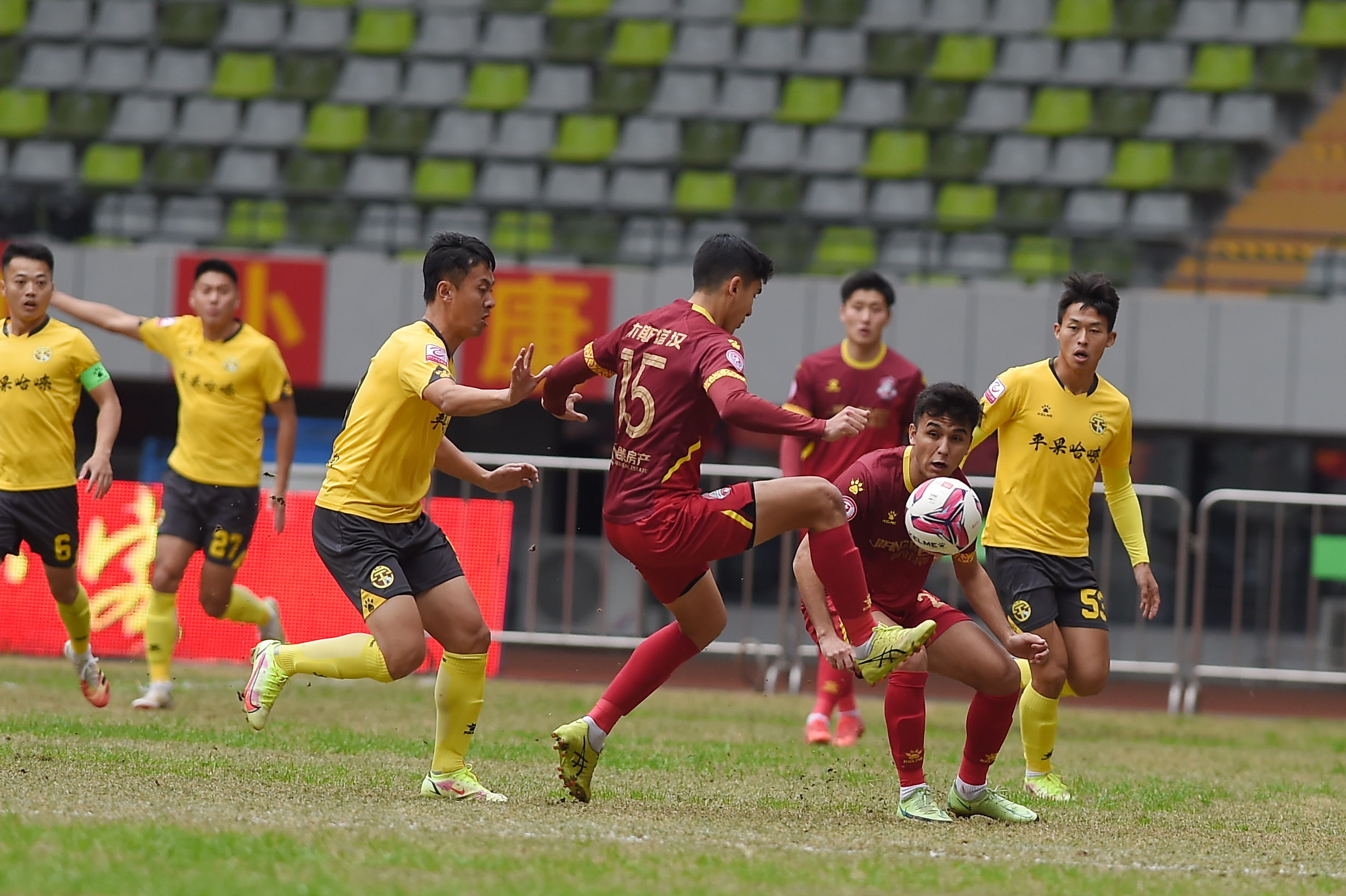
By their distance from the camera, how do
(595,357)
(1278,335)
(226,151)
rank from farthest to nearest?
1. (226,151)
2. (1278,335)
3. (595,357)

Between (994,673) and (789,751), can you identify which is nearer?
(994,673)

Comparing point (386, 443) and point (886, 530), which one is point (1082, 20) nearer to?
point (886, 530)

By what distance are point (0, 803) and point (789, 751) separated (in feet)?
13.5

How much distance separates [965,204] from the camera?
717 inches

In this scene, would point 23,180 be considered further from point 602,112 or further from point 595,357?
point 595,357

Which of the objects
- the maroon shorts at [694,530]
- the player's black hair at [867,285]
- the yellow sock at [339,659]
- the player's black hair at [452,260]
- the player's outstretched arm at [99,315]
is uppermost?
the player's black hair at [867,285]

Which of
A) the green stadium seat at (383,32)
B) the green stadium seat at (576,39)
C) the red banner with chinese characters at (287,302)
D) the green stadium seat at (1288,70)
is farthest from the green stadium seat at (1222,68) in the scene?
the red banner with chinese characters at (287,302)

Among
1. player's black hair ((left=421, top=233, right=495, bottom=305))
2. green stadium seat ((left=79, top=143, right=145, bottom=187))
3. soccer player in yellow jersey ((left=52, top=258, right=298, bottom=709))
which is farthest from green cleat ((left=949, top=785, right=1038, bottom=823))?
green stadium seat ((left=79, top=143, right=145, bottom=187))

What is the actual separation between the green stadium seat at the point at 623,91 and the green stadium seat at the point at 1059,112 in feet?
14.6

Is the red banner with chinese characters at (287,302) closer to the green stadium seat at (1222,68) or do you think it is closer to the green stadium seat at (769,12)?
the green stadium seat at (769,12)

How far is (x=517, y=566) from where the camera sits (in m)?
15.4

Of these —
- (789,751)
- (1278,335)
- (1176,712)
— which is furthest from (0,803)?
(1278,335)

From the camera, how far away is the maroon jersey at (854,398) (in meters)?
9.07

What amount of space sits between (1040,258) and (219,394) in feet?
31.7
